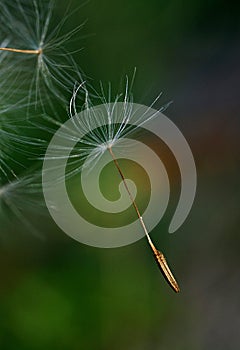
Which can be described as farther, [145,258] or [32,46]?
[145,258]

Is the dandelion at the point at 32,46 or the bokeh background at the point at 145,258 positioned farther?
the bokeh background at the point at 145,258

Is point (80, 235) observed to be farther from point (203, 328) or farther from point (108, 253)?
point (203, 328)

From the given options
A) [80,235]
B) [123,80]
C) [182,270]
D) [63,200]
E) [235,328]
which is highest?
[123,80]

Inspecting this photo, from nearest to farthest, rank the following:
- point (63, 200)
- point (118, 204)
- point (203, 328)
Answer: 1. point (63, 200)
2. point (118, 204)
3. point (203, 328)

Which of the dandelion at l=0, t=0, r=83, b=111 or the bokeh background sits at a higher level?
the dandelion at l=0, t=0, r=83, b=111

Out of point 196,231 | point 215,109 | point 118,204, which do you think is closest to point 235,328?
point 196,231

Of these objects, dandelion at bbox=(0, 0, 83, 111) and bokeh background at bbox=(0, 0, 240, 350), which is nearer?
→ dandelion at bbox=(0, 0, 83, 111)

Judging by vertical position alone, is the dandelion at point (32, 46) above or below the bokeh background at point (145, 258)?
above

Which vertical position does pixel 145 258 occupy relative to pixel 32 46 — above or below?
below
